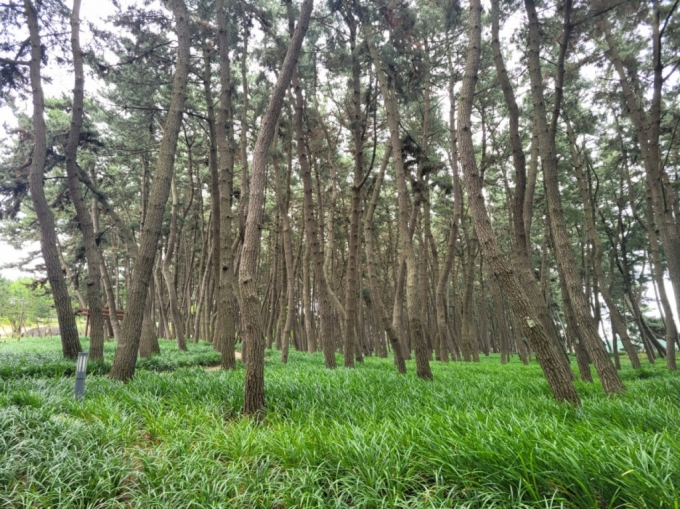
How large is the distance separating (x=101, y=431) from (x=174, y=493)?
128 centimetres

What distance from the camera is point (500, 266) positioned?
4.17 metres

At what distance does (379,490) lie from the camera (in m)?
2.26

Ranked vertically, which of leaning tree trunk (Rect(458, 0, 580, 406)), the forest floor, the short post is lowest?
the forest floor

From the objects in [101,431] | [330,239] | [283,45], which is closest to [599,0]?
[283,45]

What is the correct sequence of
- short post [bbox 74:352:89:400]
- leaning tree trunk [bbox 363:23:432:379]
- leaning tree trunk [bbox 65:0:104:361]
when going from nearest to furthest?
short post [bbox 74:352:89:400] → leaning tree trunk [bbox 363:23:432:379] → leaning tree trunk [bbox 65:0:104:361]

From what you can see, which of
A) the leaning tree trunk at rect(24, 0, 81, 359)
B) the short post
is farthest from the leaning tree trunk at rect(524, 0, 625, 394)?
the leaning tree trunk at rect(24, 0, 81, 359)

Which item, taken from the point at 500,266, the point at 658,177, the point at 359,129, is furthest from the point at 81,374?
the point at 658,177

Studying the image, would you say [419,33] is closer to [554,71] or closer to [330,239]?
[554,71]

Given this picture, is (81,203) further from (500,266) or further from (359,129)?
(500,266)

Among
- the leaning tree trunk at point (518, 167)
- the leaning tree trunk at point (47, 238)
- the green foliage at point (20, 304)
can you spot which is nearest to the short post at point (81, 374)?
the leaning tree trunk at point (47, 238)

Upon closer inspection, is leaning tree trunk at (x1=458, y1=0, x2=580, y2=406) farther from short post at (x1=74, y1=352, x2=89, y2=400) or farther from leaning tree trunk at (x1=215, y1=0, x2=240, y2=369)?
short post at (x1=74, y1=352, x2=89, y2=400)

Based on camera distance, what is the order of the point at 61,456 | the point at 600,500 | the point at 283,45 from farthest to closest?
the point at 283,45
the point at 61,456
the point at 600,500

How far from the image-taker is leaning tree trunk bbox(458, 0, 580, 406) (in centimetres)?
398

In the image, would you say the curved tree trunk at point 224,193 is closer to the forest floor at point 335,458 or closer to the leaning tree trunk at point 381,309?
the leaning tree trunk at point 381,309
